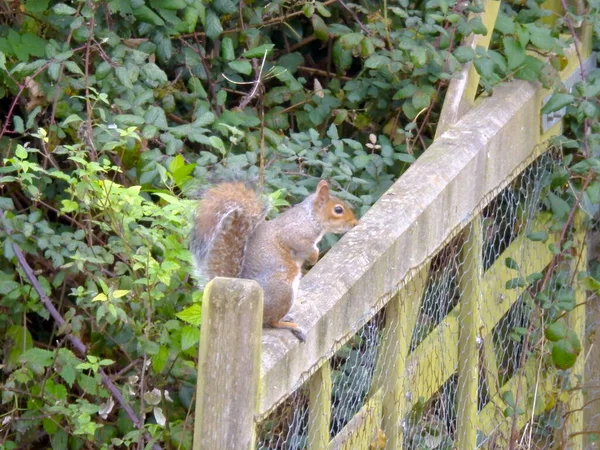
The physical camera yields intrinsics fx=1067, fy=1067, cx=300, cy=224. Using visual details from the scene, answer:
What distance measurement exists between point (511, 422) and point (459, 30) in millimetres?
994

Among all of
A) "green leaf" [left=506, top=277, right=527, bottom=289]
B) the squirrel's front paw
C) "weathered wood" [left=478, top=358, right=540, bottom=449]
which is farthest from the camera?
"green leaf" [left=506, top=277, right=527, bottom=289]

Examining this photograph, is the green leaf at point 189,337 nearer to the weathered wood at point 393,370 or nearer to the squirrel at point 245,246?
the squirrel at point 245,246

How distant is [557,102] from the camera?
104 inches

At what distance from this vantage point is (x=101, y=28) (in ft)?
9.55

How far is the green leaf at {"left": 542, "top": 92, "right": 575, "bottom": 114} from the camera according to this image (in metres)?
2.64

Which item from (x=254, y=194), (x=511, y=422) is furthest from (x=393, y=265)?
(x=511, y=422)

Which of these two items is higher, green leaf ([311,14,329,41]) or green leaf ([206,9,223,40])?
green leaf ([206,9,223,40])

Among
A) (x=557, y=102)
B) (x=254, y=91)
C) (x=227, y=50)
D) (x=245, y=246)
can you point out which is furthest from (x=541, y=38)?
(x=245, y=246)

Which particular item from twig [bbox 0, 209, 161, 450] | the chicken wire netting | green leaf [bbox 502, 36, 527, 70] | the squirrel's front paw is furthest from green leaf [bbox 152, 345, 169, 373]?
green leaf [bbox 502, 36, 527, 70]

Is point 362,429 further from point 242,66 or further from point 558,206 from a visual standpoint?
point 242,66

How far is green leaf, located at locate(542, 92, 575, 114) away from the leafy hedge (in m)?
0.06

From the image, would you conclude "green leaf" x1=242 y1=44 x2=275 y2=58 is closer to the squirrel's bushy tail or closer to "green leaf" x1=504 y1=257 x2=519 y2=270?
"green leaf" x1=504 y1=257 x2=519 y2=270

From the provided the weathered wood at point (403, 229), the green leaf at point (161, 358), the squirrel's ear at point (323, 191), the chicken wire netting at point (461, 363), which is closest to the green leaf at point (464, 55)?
the weathered wood at point (403, 229)

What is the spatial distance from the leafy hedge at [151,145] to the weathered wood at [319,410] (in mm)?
633
